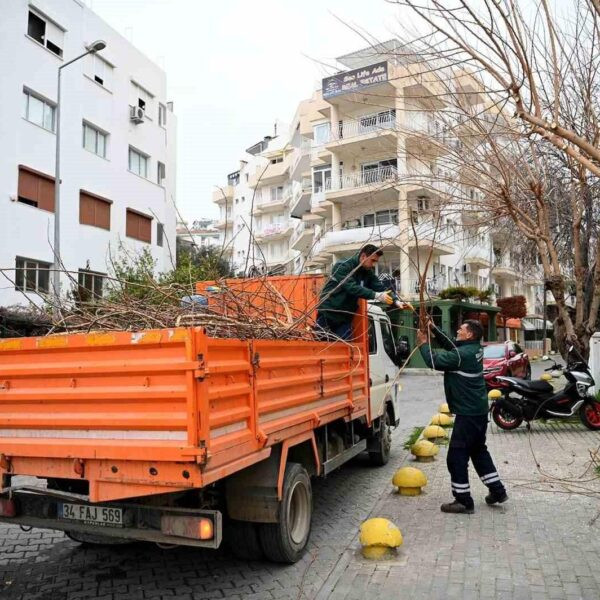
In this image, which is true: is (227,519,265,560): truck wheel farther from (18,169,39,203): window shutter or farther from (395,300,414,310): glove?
(18,169,39,203): window shutter

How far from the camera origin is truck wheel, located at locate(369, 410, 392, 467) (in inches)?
296

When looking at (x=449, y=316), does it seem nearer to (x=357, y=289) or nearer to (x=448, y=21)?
(x=357, y=289)

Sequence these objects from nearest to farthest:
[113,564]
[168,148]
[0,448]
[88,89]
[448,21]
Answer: [0,448]
[448,21]
[113,564]
[88,89]
[168,148]

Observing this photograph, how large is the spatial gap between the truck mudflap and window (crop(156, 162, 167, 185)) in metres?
24.3

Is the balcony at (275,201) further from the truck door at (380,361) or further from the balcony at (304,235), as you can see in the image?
the truck door at (380,361)

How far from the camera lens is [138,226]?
24.6 meters

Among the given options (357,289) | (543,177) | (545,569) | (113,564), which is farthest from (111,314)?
(543,177)

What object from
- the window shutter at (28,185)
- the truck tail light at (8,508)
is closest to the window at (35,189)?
the window shutter at (28,185)

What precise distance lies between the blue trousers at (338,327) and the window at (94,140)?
721 inches

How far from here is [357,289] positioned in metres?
5.98

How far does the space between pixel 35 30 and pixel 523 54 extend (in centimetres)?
1992

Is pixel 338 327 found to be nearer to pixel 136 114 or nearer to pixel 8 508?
pixel 8 508

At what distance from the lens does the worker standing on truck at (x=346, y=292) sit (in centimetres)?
602

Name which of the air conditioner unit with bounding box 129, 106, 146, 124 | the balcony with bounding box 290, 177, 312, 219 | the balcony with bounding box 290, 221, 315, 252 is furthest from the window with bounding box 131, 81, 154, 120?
the balcony with bounding box 290, 221, 315, 252
